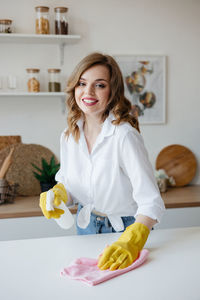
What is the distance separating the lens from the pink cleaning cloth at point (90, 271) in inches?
37.7

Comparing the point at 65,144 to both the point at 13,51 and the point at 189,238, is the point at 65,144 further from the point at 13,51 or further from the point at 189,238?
the point at 13,51

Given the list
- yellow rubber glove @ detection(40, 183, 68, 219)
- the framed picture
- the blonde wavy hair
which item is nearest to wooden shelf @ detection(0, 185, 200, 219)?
the framed picture

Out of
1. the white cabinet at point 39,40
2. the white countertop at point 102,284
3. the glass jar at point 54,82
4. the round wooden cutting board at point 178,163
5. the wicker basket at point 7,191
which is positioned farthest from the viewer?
the round wooden cutting board at point 178,163

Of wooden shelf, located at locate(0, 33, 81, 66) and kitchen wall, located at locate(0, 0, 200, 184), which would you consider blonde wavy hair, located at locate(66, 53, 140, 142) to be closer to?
wooden shelf, located at locate(0, 33, 81, 66)

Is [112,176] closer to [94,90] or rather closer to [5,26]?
[94,90]

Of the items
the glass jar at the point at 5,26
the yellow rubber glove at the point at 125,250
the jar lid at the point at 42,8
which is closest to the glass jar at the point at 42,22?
the jar lid at the point at 42,8

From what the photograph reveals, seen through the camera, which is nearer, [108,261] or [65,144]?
[108,261]

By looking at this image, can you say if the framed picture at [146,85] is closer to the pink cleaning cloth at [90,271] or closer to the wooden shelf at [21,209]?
the wooden shelf at [21,209]

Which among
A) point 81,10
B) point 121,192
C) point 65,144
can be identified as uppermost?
point 81,10

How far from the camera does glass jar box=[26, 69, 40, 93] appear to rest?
8.33 feet

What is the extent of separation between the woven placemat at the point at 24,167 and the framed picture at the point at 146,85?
2.55 feet

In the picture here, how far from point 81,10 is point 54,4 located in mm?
194

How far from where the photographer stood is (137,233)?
1.12m

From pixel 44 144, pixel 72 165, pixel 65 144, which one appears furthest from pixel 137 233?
pixel 44 144
